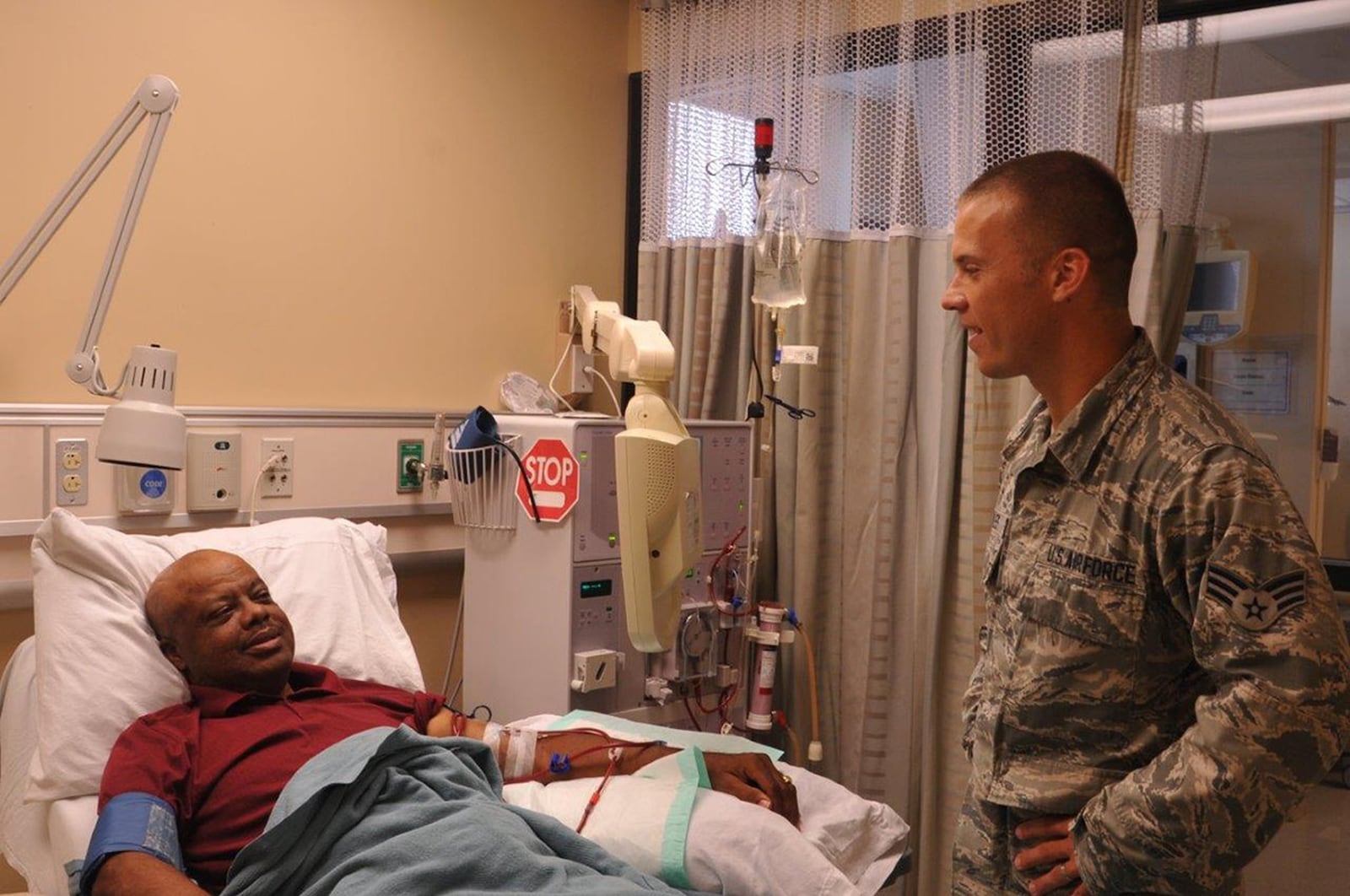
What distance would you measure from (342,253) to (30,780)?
1.42 m

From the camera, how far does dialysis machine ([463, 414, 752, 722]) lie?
8.83ft

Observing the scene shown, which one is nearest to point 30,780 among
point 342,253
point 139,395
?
point 139,395

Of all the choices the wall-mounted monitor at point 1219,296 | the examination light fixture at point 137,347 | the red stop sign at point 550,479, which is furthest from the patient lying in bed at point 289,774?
the wall-mounted monitor at point 1219,296

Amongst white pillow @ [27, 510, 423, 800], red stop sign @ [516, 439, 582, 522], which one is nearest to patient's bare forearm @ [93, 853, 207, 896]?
white pillow @ [27, 510, 423, 800]

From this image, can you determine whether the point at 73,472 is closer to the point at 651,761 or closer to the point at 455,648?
the point at 455,648

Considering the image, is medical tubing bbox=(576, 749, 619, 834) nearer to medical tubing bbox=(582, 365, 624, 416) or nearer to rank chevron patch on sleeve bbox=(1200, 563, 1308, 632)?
rank chevron patch on sleeve bbox=(1200, 563, 1308, 632)

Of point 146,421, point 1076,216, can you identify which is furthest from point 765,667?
point 1076,216

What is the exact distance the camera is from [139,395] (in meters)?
2.10

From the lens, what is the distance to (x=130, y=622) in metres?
2.14

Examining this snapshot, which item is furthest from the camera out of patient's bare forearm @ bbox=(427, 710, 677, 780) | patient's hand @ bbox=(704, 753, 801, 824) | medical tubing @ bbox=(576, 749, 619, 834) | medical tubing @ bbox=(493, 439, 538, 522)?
medical tubing @ bbox=(493, 439, 538, 522)

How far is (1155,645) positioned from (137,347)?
169 centimetres

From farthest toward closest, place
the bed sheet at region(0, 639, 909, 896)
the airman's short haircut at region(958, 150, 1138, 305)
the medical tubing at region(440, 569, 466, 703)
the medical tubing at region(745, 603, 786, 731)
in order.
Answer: the medical tubing at region(440, 569, 466, 703) < the medical tubing at region(745, 603, 786, 731) < the bed sheet at region(0, 639, 909, 896) < the airman's short haircut at region(958, 150, 1138, 305)

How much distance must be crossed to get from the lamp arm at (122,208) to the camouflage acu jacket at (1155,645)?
5.22 ft

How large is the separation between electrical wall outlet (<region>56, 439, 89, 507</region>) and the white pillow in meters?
0.28
